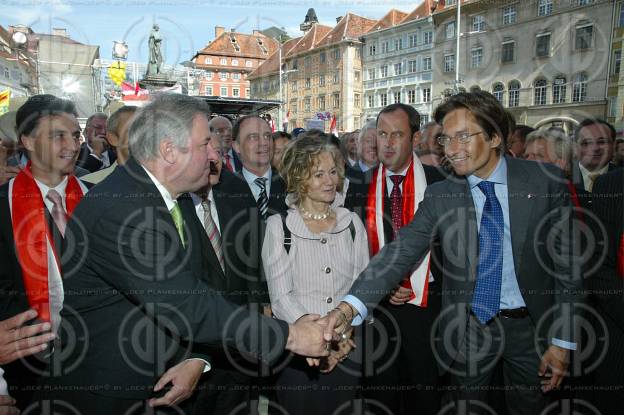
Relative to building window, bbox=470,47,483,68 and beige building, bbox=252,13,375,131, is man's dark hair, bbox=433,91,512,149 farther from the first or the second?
beige building, bbox=252,13,375,131

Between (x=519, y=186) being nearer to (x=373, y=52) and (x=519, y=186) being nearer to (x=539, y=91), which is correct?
(x=539, y=91)

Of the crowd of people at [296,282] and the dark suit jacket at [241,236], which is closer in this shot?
the crowd of people at [296,282]

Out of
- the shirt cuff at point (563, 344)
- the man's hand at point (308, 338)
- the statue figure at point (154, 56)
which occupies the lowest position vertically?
the shirt cuff at point (563, 344)

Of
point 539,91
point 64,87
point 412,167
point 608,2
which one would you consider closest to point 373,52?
point 539,91

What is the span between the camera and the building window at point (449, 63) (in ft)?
125

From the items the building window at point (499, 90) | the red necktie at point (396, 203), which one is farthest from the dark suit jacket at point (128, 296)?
the building window at point (499, 90)

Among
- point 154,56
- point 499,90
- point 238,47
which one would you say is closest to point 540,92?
point 499,90

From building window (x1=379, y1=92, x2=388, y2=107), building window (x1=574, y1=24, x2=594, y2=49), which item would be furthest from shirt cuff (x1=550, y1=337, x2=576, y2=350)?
building window (x1=379, y1=92, x2=388, y2=107)

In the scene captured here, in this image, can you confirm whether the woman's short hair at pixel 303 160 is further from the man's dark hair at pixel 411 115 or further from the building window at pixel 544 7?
the building window at pixel 544 7

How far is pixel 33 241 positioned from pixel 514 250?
288cm

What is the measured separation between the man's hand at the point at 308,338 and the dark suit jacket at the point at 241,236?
31.9 inches

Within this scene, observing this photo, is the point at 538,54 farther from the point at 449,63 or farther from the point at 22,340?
the point at 22,340

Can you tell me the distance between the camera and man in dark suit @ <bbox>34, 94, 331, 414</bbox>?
71.0 inches

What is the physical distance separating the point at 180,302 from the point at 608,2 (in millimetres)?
34739
